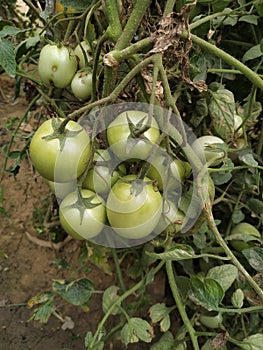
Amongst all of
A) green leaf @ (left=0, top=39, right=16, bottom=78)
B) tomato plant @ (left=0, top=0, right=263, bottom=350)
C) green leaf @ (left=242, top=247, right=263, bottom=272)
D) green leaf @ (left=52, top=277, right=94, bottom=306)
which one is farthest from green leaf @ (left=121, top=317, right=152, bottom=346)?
green leaf @ (left=0, top=39, right=16, bottom=78)

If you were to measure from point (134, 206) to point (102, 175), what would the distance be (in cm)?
6

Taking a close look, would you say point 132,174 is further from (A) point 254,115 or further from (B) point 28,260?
(B) point 28,260

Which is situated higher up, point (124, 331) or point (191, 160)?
point (191, 160)

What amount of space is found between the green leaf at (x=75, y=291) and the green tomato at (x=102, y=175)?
1.00 feet

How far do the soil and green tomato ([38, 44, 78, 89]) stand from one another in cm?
33

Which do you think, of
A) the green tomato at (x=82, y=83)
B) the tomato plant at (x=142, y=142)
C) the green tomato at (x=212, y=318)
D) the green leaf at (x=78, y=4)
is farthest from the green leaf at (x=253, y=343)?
the green leaf at (x=78, y=4)

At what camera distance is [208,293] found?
0.62 m

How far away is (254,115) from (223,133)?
19cm

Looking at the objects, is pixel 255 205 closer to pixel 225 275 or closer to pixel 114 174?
pixel 225 275

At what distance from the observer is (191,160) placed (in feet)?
1.72

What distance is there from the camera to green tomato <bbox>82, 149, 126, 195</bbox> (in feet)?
1.82

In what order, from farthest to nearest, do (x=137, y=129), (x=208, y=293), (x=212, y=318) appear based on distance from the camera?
(x=212, y=318) < (x=208, y=293) < (x=137, y=129)

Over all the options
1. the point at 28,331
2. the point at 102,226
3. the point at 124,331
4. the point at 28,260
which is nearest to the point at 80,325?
the point at 28,331

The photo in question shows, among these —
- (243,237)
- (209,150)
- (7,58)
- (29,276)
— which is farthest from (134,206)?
(29,276)
